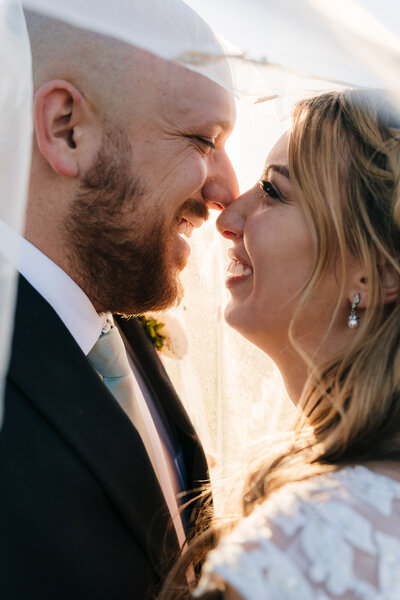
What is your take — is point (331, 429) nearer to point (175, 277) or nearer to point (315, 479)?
point (315, 479)

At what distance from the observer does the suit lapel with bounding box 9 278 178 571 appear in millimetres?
1585

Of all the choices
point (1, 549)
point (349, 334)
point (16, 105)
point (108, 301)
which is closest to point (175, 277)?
point (108, 301)

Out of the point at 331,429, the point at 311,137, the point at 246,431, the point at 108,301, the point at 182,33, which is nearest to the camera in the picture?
the point at 182,33

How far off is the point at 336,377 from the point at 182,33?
3.73ft

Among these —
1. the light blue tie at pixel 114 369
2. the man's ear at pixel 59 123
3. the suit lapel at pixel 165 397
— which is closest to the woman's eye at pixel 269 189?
the man's ear at pixel 59 123

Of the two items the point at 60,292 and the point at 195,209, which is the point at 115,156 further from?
the point at 60,292

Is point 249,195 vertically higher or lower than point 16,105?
lower

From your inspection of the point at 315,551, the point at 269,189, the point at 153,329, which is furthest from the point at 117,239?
the point at 315,551

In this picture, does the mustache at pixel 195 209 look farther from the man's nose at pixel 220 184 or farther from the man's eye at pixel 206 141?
the man's eye at pixel 206 141

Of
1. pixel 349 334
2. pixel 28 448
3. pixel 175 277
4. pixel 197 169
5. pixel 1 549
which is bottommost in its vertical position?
pixel 349 334

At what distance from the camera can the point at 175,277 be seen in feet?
7.87

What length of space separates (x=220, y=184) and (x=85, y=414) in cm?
117

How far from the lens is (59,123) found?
2.04m

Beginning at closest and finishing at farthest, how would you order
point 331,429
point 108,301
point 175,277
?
point 331,429
point 108,301
point 175,277
